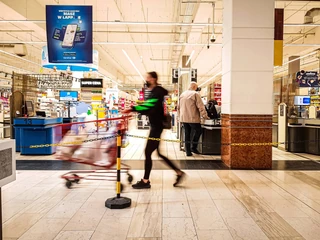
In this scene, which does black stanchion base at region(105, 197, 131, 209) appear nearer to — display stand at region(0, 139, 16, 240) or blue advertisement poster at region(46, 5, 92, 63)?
display stand at region(0, 139, 16, 240)

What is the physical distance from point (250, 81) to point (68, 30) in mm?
4238

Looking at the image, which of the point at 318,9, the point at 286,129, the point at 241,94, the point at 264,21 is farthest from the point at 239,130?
the point at 318,9

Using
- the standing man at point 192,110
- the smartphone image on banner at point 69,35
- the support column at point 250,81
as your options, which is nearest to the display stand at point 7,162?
the support column at point 250,81

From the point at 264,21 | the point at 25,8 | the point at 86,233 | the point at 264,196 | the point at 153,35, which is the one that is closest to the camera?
the point at 86,233

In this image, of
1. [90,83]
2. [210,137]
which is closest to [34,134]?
[210,137]

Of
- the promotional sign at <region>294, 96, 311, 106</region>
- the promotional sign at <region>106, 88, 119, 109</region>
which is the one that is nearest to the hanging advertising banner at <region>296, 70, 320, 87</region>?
the promotional sign at <region>294, 96, 311, 106</region>

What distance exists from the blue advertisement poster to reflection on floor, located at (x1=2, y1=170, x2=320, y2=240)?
3317 millimetres

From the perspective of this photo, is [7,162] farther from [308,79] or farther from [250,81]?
[308,79]

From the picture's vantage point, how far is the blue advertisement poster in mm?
6715

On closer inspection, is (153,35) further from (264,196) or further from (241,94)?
(264,196)

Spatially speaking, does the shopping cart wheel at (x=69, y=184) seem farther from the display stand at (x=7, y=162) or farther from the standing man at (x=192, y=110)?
the standing man at (x=192, y=110)

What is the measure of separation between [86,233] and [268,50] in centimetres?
457

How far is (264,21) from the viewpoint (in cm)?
545

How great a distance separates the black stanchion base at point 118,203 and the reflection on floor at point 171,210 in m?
0.08
